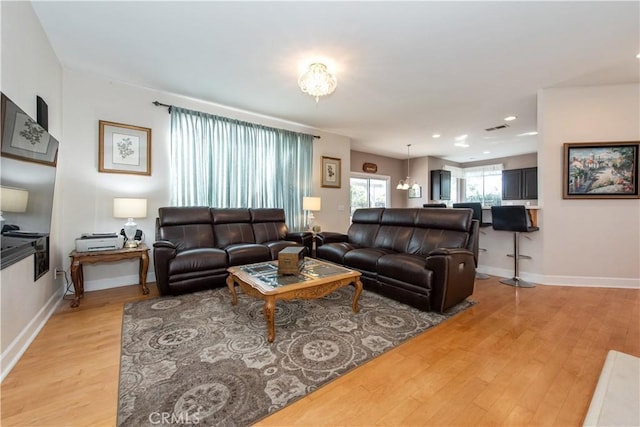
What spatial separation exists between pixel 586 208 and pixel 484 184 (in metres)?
5.52

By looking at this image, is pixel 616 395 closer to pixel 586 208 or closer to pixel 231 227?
pixel 586 208

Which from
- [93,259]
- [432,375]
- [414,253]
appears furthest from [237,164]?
[432,375]

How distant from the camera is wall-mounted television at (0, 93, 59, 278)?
1.49 meters

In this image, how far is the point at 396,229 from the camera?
3773 mm

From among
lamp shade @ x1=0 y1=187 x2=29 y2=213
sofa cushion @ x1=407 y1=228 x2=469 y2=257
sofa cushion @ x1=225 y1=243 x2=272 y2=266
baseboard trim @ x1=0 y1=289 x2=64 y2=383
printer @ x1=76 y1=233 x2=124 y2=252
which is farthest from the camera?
sofa cushion @ x1=225 y1=243 x2=272 y2=266

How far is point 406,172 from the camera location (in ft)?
28.5

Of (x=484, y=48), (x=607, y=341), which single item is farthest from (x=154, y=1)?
(x=607, y=341)

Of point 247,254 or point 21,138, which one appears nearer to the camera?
point 21,138

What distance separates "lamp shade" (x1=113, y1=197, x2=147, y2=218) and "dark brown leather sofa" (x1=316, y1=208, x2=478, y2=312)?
7.71 feet

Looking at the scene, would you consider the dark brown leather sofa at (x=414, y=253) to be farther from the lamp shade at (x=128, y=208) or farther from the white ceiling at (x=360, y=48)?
the lamp shade at (x=128, y=208)

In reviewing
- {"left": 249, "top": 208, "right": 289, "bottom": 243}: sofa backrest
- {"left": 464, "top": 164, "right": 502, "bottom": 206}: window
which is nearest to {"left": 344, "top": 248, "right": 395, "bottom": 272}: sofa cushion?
{"left": 249, "top": 208, "right": 289, "bottom": 243}: sofa backrest

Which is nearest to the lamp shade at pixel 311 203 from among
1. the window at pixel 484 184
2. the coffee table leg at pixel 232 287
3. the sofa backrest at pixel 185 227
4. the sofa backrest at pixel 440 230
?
the sofa backrest at pixel 185 227

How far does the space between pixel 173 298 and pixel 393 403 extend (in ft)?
8.34

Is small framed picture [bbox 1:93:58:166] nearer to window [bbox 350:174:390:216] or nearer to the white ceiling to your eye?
the white ceiling
